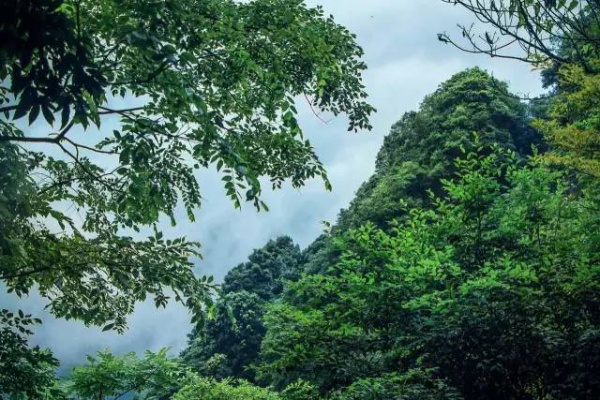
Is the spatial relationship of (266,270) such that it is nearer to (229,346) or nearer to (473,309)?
(229,346)

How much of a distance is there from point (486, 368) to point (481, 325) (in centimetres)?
62

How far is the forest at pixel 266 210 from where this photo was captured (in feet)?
13.4

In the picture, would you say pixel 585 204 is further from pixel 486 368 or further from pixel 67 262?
pixel 67 262

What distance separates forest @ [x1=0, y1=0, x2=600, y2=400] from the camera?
4098 millimetres

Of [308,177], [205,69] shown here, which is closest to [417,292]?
[308,177]

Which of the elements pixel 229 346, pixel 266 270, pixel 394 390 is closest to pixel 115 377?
pixel 394 390

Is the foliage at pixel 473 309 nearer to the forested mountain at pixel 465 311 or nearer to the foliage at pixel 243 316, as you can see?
the forested mountain at pixel 465 311

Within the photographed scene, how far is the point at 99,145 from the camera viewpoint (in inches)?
234

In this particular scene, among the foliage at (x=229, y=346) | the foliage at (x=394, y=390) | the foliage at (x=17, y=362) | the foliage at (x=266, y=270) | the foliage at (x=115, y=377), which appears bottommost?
the foliage at (x=394, y=390)

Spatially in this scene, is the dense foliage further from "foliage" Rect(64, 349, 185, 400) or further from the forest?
"foliage" Rect(64, 349, 185, 400)

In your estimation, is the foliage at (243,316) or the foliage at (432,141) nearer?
the foliage at (432,141)

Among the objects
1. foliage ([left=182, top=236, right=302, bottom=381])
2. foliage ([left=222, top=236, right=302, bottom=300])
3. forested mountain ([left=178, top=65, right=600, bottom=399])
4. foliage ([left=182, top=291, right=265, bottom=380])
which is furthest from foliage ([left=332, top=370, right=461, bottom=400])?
foliage ([left=222, top=236, right=302, bottom=300])

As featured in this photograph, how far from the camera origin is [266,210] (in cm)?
448

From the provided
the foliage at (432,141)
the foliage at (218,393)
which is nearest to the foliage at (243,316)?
the foliage at (432,141)
